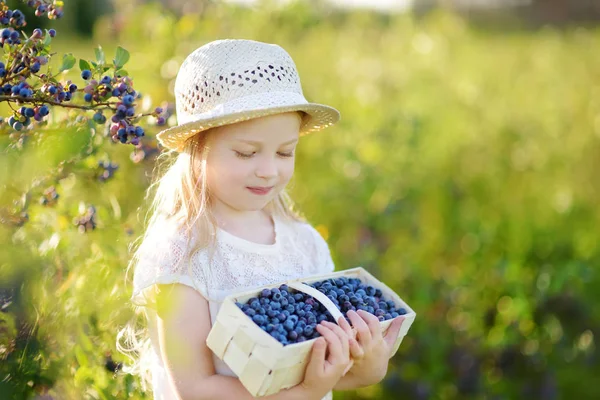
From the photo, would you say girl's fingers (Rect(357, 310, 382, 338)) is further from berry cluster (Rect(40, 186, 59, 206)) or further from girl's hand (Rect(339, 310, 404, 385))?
berry cluster (Rect(40, 186, 59, 206))

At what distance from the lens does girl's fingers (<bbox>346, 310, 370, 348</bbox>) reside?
1497mm

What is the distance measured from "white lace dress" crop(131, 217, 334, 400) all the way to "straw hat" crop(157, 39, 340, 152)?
0.88ft

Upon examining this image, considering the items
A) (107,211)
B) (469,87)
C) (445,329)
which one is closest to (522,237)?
(445,329)

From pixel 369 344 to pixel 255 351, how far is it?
0.27 m

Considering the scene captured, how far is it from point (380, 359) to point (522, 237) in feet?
A: 7.59

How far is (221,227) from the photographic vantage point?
1759 millimetres

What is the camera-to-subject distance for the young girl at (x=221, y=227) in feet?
5.12

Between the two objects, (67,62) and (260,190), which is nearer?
(67,62)

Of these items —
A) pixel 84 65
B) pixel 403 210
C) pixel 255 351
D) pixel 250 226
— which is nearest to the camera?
pixel 255 351

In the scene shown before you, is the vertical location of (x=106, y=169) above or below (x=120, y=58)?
below

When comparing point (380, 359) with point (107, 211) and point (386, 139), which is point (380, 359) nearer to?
point (107, 211)

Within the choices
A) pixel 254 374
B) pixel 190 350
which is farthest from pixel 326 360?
pixel 190 350

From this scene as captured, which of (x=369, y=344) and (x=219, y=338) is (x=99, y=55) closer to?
(x=219, y=338)

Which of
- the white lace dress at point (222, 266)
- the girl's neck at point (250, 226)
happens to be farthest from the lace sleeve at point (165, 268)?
the girl's neck at point (250, 226)
